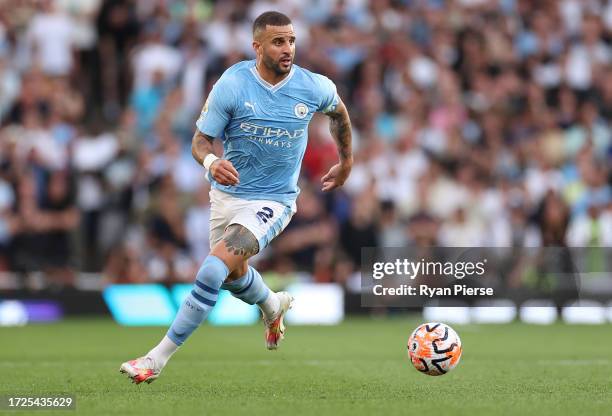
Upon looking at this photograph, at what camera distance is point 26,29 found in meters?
20.5

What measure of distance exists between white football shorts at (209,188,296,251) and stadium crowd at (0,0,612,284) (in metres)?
8.22

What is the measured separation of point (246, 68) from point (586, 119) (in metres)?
12.6

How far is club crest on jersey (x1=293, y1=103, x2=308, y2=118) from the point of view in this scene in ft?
32.5

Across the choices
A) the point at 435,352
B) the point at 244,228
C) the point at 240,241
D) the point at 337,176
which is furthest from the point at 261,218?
the point at 435,352

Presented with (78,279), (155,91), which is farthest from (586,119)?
(78,279)

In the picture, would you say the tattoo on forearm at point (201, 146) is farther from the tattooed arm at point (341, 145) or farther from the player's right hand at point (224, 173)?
the tattooed arm at point (341, 145)

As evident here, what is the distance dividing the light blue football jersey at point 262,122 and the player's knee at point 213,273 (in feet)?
2.78

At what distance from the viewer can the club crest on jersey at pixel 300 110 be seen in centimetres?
989

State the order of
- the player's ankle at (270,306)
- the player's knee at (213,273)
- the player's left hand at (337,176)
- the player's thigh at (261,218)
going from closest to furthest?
the player's knee at (213,273)
the player's thigh at (261,218)
the player's left hand at (337,176)
the player's ankle at (270,306)

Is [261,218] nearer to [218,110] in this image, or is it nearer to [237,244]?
[237,244]

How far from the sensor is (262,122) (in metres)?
9.77

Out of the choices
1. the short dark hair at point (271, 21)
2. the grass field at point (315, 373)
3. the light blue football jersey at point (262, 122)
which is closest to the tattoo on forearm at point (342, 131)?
the light blue football jersey at point (262, 122)

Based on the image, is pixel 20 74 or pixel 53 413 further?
pixel 20 74

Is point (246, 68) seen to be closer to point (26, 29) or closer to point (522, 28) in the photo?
point (26, 29)
